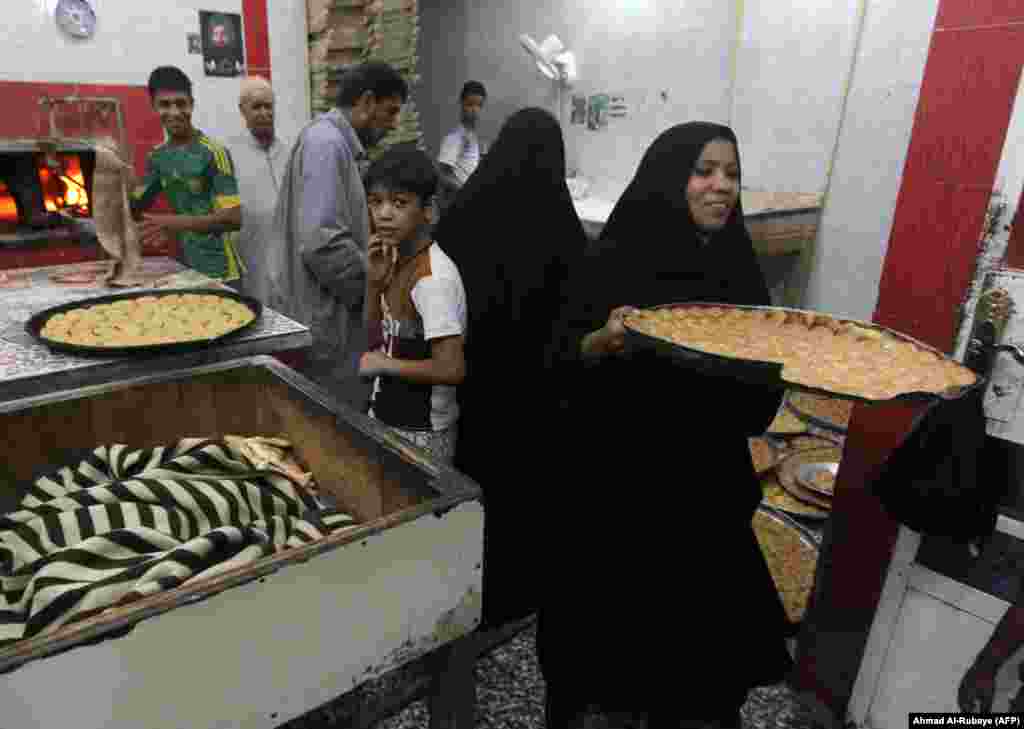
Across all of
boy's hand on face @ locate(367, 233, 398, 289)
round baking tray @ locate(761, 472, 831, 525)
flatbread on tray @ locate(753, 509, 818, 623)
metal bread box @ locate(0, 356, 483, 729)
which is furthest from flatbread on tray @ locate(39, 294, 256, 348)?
round baking tray @ locate(761, 472, 831, 525)

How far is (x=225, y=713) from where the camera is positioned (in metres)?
0.94

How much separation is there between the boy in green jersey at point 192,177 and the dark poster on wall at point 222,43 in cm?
73

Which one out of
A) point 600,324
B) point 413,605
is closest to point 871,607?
point 600,324

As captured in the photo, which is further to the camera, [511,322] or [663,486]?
[511,322]

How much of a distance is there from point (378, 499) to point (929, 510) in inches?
41.6

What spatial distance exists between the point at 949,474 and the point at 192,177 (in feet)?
10.2

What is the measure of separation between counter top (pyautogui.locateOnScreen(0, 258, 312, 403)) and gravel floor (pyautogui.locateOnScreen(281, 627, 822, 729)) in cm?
116

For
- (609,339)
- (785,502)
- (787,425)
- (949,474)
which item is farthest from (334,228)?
(787,425)

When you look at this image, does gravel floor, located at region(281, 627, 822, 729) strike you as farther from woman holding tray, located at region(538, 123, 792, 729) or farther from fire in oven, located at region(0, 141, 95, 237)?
fire in oven, located at region(0, 141, 95, 237)

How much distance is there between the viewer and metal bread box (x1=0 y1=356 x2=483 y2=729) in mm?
821

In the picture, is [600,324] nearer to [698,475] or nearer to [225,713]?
[698,475]

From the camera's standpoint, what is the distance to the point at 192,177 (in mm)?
3162

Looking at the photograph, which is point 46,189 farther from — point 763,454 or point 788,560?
point 763,454

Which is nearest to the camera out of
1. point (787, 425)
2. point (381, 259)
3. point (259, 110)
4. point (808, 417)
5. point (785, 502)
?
point (381, 259)
